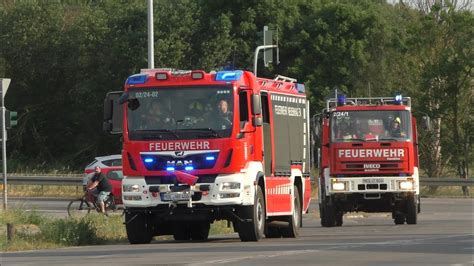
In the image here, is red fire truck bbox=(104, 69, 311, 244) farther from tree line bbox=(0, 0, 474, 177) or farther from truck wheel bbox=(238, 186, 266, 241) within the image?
tree line bbox=(0, 0, 474, 177)

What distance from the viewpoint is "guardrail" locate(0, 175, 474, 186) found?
42.0 m

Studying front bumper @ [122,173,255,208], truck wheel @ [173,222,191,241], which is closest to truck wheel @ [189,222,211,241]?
truck wheel @ [173,222,191,241]

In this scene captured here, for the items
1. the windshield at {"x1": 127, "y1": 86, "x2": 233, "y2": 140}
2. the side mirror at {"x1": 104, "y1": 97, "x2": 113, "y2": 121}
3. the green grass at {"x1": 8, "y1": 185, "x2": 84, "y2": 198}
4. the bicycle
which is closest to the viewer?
the windshield at {"x1": 127, "y1": 86, "x2": 233, "y2": 140}

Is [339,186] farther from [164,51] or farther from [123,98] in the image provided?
[164,51]

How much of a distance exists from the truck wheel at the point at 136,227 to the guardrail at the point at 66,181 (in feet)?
68.8

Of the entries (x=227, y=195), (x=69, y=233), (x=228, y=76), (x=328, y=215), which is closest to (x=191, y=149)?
(x=227, y=195)

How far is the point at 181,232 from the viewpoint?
2361cm

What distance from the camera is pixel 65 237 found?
21.8 meters

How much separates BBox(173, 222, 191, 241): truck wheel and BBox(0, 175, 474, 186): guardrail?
18966 mm

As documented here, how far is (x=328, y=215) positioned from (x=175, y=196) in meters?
8.37

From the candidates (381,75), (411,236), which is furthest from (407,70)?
(411,236)

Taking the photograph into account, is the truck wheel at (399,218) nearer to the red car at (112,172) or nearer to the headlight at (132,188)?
the red car at (112,172)

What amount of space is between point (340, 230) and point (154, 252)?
864cm

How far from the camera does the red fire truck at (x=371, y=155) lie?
27.5 metres
